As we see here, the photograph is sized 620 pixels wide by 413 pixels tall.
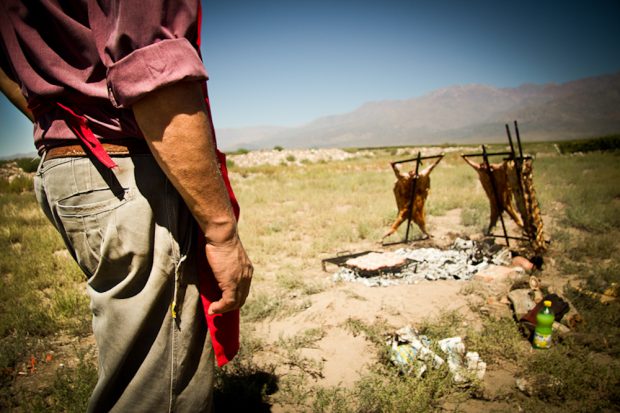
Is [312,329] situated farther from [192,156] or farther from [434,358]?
[192,156]

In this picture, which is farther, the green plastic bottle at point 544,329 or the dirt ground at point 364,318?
the green plastic bottle at point 544,329

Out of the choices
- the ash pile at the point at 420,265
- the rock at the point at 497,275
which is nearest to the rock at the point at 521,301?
the rock at the point at 497,275

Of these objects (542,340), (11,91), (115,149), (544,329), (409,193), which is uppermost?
(11,91)

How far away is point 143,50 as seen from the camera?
91cm

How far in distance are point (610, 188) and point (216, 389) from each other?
Answer: 1385 cm

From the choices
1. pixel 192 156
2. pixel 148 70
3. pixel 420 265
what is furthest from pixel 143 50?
pixel 420 265

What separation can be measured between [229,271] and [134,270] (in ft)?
1.13

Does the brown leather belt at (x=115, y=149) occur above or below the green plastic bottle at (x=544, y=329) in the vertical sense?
above

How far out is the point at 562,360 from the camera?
2.98m

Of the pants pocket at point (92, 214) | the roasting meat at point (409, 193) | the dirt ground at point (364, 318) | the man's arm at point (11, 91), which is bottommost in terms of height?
the dirt ground at point (364, 318)

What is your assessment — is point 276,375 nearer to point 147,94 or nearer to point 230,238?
point 230,238

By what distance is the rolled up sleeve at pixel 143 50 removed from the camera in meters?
0.91

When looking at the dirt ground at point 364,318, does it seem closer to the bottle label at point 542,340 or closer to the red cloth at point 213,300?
the bottle label at point 542,340

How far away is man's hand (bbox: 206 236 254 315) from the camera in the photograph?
1183 mm
